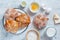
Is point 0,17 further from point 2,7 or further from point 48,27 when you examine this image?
point 48,27

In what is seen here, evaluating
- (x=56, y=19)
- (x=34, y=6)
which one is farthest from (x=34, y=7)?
(x=56, y=19)

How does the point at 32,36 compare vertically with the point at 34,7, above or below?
below

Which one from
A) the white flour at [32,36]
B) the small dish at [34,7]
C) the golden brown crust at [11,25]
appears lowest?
the white flour at [32,36]

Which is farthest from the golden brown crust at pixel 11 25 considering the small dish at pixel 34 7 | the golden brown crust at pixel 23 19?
the small dish at pixel 34 7

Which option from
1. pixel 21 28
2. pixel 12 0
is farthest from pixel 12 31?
pixel 12 0

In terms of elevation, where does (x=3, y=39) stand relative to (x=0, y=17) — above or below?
below

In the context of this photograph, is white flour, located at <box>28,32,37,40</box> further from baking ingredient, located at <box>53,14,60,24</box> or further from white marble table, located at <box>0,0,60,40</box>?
baking ingredient, located at <box>53,14,60,24</box>

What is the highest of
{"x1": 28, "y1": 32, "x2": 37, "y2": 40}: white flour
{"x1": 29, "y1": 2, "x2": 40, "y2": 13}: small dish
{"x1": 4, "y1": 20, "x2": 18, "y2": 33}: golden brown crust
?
{"x1": 29, "y1": 2, "x2": 40, "y2": 13}: small dish

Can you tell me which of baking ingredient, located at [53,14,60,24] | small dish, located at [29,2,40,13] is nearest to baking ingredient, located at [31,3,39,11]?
small dish, located at [29,2,40,13]

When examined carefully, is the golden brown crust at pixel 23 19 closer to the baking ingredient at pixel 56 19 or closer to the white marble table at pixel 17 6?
the white marble table at pixel 17 6

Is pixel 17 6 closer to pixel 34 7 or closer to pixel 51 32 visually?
pixel 34 7
